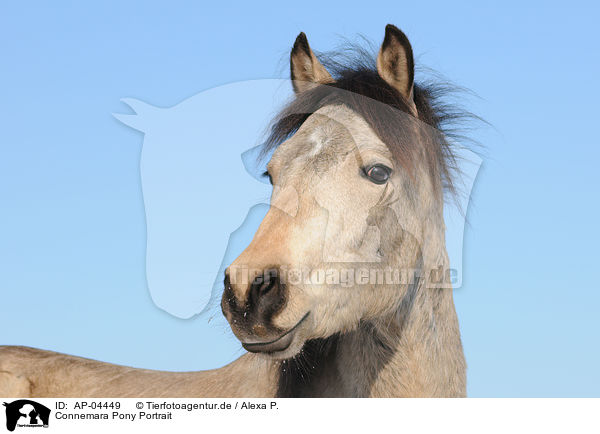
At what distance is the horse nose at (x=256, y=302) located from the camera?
10.6 feet

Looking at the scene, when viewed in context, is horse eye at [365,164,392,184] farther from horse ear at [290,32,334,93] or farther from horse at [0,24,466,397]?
horse ear at [290,32,334,93]

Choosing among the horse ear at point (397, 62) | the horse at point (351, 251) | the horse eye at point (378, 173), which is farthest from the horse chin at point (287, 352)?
the horse ear at point (397, 62)

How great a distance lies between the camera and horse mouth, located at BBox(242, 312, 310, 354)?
3350 mm

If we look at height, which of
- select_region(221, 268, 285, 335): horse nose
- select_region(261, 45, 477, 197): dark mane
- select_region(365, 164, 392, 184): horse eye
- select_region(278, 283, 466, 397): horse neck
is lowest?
select_region(278, 283, 466, 397): horse neck

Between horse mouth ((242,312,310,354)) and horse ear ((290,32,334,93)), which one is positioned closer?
horse mouth ((242,312,310,354))

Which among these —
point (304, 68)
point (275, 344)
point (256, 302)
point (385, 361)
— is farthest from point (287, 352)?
point (304, 68)

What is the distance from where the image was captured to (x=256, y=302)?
3.26m

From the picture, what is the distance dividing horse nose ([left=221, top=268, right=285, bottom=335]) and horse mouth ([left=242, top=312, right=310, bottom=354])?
0.09 m

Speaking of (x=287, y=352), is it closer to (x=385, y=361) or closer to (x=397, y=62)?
(x=385, y=361)

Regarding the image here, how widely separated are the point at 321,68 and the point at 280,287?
1990mm
